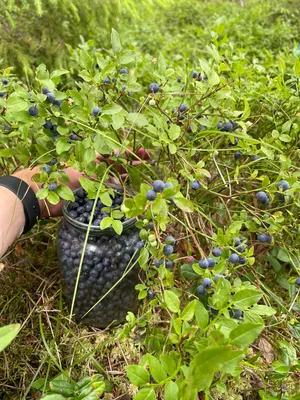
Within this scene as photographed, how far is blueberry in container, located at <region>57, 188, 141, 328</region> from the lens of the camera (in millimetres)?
789

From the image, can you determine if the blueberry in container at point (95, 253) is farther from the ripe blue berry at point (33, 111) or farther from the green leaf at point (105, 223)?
the ripe blue berry at point (33, 111)

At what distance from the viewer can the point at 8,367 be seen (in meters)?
0.83

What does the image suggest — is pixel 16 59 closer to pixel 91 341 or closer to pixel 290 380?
pixel 91 341

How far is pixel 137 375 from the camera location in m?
0.48

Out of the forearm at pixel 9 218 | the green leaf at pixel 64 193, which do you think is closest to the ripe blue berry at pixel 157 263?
the green leaf at pixel 64 193

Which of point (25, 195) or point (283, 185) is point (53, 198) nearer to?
point (25, 195)

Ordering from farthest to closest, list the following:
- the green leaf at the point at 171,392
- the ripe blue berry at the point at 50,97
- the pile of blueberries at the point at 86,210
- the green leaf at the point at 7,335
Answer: the pile of blueberries at the point at 86,210 < the ripe blue berry at the point at 50,97 < the green leaf at the point at 171,392 < the green leaf at the point at 7,335

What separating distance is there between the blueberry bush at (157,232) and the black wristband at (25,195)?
0.07 metres

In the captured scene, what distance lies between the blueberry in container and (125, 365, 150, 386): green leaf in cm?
29

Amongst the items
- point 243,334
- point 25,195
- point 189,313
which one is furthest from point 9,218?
point 243,334

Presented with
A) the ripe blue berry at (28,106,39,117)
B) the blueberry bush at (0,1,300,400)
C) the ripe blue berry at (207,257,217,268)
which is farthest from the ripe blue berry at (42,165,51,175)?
the ripe blue berry at (207,257,217,268)

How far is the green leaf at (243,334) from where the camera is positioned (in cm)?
42

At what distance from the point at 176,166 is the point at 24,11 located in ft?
5.15

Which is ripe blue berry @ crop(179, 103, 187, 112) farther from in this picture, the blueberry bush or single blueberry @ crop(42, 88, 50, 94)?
single blueberry @ crop(42, 88, 50, 94)
